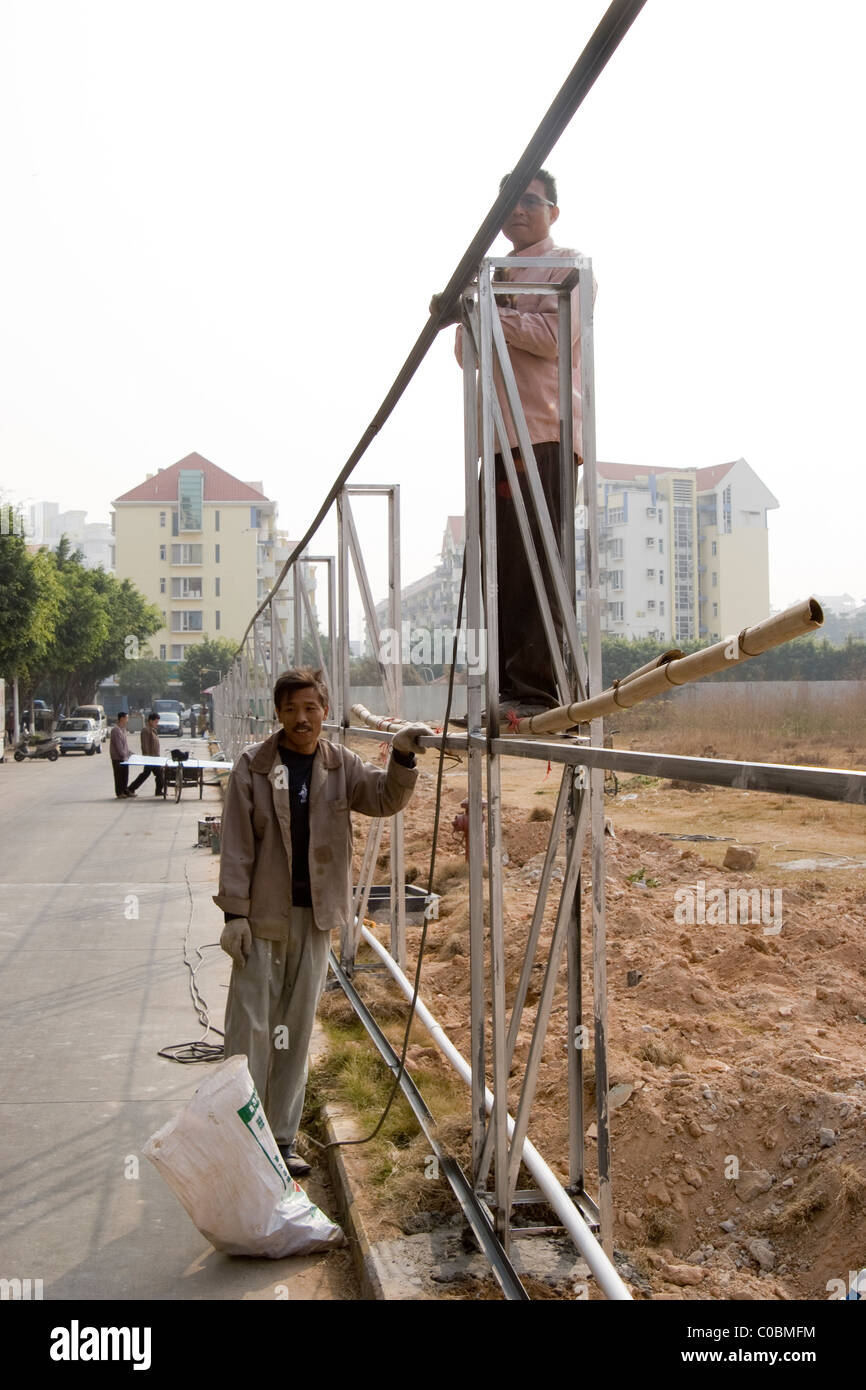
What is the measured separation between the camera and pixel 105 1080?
19.9 ft

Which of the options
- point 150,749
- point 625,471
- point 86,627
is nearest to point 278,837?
point 625,471

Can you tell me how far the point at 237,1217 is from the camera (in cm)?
392

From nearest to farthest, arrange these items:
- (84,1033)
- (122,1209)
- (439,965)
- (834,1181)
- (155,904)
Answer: (834,1181), (122,1209), (84,1033), (439,965), (155,904)

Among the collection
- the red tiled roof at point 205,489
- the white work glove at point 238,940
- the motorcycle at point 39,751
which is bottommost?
the motorcycle at point 39,751

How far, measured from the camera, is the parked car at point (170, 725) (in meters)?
63.6

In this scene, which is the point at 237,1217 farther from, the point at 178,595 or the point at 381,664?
the point at 178,595

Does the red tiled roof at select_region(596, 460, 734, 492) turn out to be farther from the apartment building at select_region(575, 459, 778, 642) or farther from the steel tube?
the steel tube

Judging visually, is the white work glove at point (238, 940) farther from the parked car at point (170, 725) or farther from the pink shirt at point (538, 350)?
the parked car at point (170, 725)

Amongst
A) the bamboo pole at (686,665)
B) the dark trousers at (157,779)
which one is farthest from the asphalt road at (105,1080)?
the dark trousers at (157,779)

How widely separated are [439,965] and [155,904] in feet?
12.5

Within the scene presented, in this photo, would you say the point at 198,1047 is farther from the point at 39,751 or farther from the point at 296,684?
the point at 39,751

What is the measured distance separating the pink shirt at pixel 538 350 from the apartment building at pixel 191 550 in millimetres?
99300

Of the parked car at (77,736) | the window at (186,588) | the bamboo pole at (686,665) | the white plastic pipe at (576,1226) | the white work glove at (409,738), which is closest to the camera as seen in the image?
the bamboo pole at (686,665)

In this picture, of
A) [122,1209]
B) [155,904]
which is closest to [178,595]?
[155,904]
